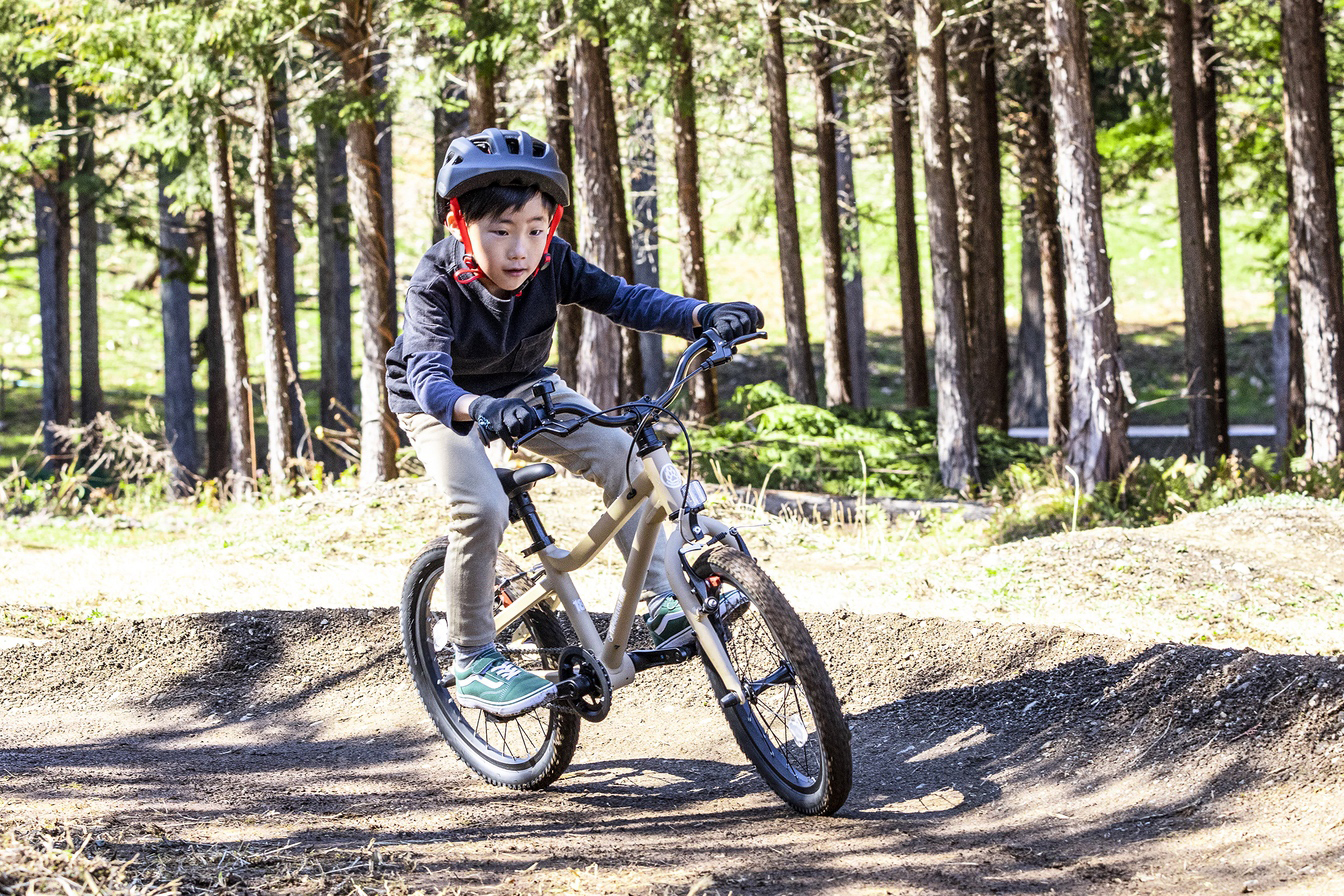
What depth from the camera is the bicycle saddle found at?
14.4 ft

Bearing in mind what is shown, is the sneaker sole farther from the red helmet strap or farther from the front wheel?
the red helmet strap

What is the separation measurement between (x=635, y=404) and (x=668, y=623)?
80 centimetres

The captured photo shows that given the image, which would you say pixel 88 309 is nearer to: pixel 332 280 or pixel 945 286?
pixel 332 280

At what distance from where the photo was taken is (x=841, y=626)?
252 inches

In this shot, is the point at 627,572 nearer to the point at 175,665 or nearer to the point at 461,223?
the point at 461,223

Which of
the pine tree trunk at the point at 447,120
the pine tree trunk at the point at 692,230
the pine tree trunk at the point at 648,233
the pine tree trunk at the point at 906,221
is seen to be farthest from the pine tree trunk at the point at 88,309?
the pine tree trunk at the point at 906,221

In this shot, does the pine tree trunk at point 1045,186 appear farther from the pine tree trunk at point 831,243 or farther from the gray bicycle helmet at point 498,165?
the gray bicycle helmet at point 498,165

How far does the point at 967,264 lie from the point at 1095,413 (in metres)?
Result: 8.03

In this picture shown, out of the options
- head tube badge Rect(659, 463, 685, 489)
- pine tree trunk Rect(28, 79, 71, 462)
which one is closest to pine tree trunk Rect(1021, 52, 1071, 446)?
head tube badge Rect(659, 463, 685, 489)

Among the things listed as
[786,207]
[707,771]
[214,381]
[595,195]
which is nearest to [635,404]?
[707,771]

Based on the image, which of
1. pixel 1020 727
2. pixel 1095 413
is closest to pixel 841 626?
pixel 1020 727

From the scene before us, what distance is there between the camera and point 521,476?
4.52 meters

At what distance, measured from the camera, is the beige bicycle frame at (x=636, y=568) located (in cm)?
412

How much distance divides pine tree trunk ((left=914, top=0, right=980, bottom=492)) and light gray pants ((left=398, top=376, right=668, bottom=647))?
11.0 metres
